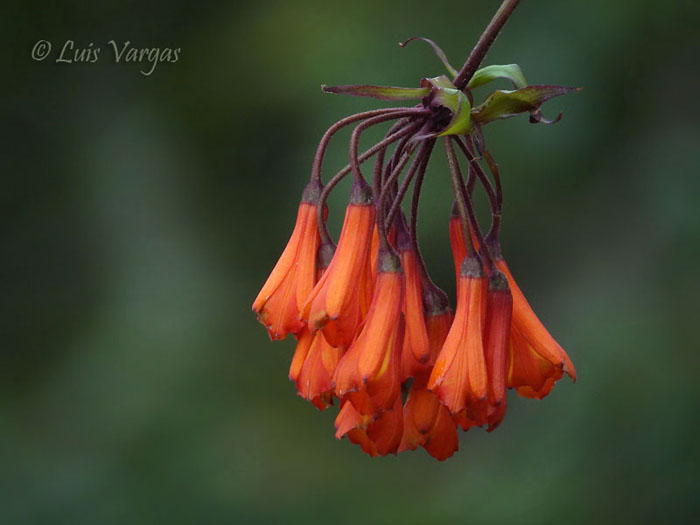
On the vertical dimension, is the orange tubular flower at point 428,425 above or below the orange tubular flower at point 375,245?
below

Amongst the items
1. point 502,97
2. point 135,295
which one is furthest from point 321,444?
point 502,97

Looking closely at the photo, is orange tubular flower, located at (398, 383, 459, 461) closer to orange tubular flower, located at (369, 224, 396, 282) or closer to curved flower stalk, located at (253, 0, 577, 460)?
curved flower stalk, located at (253, 0, 577, 460)

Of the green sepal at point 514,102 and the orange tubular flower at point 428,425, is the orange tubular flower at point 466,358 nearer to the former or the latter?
the orange tubular flower at point 428,425

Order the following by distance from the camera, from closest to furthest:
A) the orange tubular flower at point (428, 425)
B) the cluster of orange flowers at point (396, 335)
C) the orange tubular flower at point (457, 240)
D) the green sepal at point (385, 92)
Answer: the green sepal at point (385, 92) < the cluster of orange flowers at point (396, 335) < the orange tubular flower at point (428, 425) < the orange tubular flower at point (457, 240)

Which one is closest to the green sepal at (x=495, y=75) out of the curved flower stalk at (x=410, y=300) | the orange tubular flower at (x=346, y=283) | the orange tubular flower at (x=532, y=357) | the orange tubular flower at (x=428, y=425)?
the curved flower stalk at (x=410, y=300)

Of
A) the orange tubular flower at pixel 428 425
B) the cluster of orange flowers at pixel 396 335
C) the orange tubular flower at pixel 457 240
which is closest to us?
the cluster of orange flowers at pixel 396 335

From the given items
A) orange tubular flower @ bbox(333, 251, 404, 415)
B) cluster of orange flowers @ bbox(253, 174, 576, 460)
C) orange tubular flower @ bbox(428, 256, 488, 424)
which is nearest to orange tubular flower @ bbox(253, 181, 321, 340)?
cluster of orange flowers @ bbox(253, 174, 576, 460)

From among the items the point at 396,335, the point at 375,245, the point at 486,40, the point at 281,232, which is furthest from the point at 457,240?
Result: the point at 281,232
